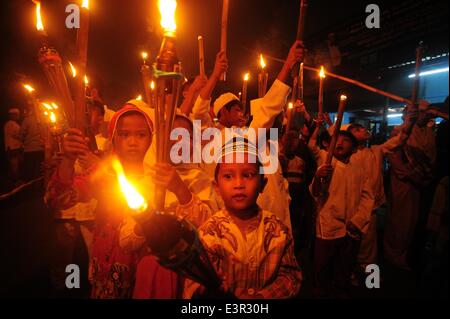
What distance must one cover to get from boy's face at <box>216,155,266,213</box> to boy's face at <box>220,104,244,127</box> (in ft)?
4.62

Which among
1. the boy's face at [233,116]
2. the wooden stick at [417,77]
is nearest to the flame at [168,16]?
the boy's face at [233,116]

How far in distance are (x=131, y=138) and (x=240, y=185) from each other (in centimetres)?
94

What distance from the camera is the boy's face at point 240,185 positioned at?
1.81 meters

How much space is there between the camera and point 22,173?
10.2m

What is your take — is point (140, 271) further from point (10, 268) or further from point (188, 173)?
point (10, 268)

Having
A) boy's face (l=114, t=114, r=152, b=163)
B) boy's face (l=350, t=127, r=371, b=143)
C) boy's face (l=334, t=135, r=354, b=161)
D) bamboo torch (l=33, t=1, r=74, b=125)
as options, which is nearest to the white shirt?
boy's face (l=334, t=135, r=354, b=161)

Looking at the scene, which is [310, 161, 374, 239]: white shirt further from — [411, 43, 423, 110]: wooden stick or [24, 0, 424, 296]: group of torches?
[24, 0, 424, 296]: group of torches

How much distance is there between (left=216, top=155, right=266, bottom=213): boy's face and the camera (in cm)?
181

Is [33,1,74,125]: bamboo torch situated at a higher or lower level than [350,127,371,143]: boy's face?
lower

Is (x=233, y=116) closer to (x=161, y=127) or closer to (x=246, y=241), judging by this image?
(x=246, y=241)

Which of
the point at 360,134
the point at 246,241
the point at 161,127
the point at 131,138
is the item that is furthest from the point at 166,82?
the point at 360,134

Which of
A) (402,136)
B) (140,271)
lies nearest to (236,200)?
(140,271)

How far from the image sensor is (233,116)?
3357 mm

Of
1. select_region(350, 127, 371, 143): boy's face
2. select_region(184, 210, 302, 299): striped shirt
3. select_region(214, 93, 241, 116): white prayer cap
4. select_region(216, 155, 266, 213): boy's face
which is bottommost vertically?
select_region(184, 210, 302, 299): striped shirt
